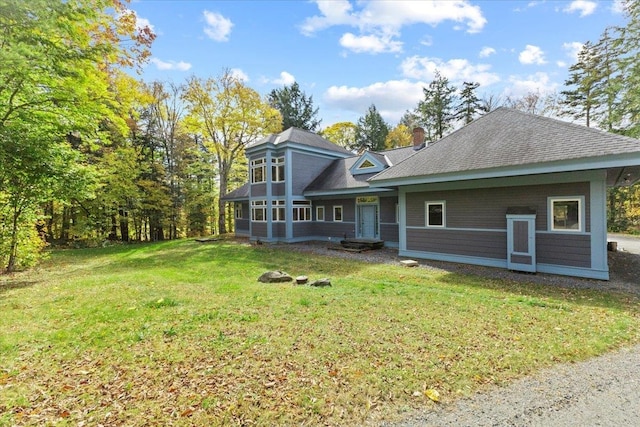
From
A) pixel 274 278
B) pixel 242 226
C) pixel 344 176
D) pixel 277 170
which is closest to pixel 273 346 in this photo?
pixel 274 278

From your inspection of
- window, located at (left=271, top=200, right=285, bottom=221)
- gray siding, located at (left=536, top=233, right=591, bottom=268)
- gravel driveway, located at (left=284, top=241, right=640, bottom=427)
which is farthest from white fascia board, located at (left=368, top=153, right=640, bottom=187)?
window, located at (left=271, top=200, right=285, bottom=221)

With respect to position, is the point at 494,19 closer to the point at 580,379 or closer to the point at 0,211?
the point at 580,379

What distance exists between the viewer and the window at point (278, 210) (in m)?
17.7

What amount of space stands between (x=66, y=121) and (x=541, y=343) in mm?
12100

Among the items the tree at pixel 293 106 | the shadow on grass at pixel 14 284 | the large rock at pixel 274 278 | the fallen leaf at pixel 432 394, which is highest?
the tree at pixel 293 106

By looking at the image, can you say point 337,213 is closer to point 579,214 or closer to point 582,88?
point 579,214

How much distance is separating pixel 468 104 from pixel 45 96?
1302 inches

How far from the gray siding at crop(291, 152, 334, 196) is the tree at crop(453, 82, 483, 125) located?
19432 mm

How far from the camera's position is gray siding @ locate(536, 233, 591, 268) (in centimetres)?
836

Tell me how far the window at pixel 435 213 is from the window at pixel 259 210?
9.89m

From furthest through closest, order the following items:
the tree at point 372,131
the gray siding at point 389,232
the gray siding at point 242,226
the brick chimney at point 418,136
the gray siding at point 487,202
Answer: the tree at point 372,131 → the gray siding at point 242,226 → the brick chimney at point 418,136 → the gray siding at point 389,232 → the gray siding at point 487,202

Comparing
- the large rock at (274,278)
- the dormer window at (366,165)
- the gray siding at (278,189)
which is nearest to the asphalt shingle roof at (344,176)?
the dormer window at (366,165)

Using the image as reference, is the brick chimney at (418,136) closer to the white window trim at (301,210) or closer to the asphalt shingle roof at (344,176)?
the asphalt shingle roof at (344,176)

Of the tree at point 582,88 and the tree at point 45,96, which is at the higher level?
the tree at point 582,88
